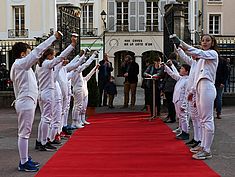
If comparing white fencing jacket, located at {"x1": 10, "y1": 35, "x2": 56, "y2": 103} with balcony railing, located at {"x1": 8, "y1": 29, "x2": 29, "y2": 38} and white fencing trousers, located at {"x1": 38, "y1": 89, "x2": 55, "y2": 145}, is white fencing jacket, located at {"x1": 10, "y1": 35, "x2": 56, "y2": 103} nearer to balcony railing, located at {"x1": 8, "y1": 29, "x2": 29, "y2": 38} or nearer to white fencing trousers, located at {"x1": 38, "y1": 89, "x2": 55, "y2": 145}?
white fencing trousers, located at {"x1": 38, "y1": 89, "x2": 55, "y2": 145}

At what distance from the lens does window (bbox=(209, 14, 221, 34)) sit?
132 ft

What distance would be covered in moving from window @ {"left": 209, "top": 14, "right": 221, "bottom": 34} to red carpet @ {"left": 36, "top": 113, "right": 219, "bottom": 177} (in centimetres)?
2977

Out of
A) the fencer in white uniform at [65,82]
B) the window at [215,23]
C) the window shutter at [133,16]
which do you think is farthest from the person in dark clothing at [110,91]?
the window at [215,23]

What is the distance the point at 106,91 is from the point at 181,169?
1034 centimetres

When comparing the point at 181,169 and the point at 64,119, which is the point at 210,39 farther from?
the point at 64,119

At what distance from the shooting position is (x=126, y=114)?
15.3m

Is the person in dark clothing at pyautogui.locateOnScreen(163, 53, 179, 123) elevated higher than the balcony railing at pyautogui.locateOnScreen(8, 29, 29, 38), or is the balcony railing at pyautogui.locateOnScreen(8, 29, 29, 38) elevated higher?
the balcony railing at pyautogui.locateOnScreen(8, 29, 29, 38)

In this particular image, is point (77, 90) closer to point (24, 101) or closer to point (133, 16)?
point (24, 101)

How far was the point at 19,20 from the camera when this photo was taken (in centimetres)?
3784

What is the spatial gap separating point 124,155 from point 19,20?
31.7 metres

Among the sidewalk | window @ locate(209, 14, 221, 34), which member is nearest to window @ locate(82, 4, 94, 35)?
window @ locate(209, 14, 221, 34)

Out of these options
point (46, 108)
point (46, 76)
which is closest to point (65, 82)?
point (46, 76)

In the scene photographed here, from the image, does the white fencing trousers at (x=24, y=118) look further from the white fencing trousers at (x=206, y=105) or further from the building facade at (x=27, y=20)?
the building facade at (x=27, y=20)

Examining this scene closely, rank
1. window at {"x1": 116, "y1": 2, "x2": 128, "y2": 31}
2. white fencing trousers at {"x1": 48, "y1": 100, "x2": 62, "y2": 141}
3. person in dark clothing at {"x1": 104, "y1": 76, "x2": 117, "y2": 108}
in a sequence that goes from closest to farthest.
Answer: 1. white fencing trousers at {"x1": 48, "y1": 100, "x2": 62, "y2": 141}
2. person in dark clothing at {"x1": 104, "y1": 76, "x2": 117, "y2": 108}
3. window at {"x1": 116, "y1": 2, "x2": 128, "y2": 31}
